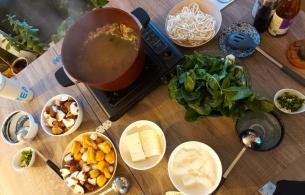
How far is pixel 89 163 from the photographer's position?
1124 millimetres

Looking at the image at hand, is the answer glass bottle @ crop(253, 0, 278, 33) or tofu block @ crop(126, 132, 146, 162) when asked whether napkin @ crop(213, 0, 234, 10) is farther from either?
tofu block @ crop(126, 132, 146, 162)

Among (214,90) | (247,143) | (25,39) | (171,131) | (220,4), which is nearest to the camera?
(214,90)

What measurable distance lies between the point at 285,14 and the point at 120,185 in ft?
3.05

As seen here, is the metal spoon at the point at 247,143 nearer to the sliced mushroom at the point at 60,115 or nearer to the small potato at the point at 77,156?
the small potato at the point at 77,156

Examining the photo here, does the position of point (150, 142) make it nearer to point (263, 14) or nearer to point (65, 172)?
point (65, 172)

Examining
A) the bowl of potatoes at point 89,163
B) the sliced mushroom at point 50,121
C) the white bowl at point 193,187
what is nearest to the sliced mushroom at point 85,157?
the bowl of potatoes at point 89,163

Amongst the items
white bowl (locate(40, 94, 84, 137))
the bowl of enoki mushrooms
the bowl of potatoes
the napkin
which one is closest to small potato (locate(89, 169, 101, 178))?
the bowl of potatoes

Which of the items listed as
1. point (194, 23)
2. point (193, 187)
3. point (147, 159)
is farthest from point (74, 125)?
point (194, 23)

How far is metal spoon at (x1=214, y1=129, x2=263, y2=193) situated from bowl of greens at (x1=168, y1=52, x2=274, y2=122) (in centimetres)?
13

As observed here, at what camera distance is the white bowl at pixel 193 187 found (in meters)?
0.98

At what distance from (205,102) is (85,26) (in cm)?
53

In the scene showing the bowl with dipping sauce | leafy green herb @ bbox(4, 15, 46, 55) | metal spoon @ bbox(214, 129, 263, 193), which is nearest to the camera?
metal spoon @ bbox(214, 129, 263, 193)

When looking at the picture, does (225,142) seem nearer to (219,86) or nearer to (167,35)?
(219,86)

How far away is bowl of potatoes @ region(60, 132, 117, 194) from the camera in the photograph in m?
1.10
